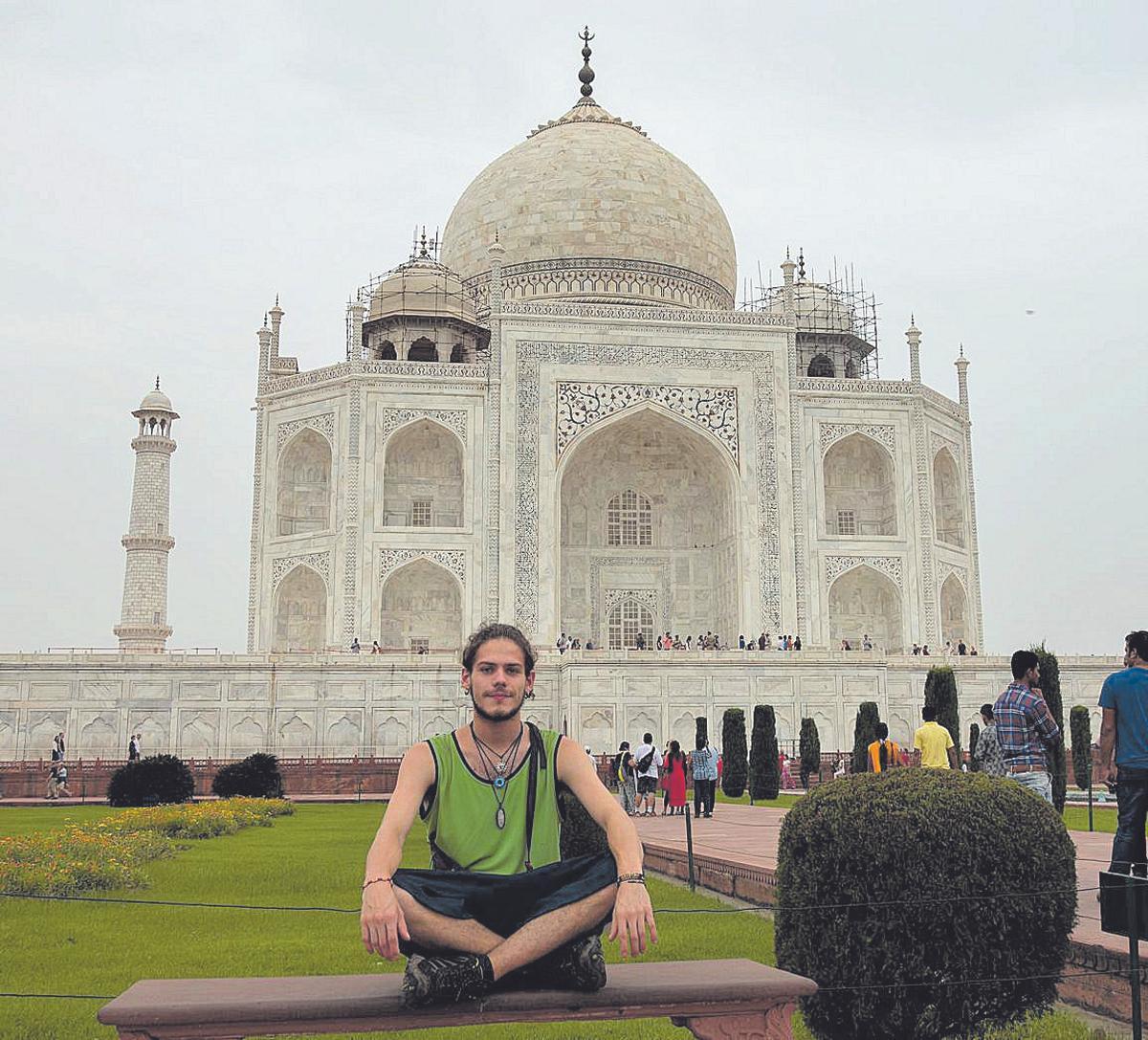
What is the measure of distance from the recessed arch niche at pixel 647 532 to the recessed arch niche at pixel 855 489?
2.65 metres

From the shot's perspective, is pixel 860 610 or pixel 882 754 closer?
pixel 882 754

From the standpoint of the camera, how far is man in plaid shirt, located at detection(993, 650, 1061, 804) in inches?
246

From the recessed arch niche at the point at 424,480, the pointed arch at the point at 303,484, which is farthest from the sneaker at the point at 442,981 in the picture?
the pointed arch at the point at 303,484

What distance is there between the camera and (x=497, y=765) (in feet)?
10.7

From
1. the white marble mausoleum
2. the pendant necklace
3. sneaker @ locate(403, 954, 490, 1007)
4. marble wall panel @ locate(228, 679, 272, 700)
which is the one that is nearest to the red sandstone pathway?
the pendant necklace

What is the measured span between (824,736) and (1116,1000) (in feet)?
59.5

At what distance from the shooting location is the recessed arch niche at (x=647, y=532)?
94.5ft

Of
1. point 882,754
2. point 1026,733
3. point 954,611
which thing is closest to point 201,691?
point 882,754

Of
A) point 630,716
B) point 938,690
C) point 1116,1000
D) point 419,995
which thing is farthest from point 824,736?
point 419,995

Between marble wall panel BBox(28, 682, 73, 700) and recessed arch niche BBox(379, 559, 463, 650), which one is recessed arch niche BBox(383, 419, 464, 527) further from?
marble wall panel BBox(28, 682, 73, 700)

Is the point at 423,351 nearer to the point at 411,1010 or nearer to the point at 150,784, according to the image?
the point at 150,784

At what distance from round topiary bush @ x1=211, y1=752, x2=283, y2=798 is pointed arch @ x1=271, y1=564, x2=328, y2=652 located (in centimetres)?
1068

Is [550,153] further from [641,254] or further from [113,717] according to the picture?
[113,717]

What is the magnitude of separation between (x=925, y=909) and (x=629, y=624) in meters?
25.0
